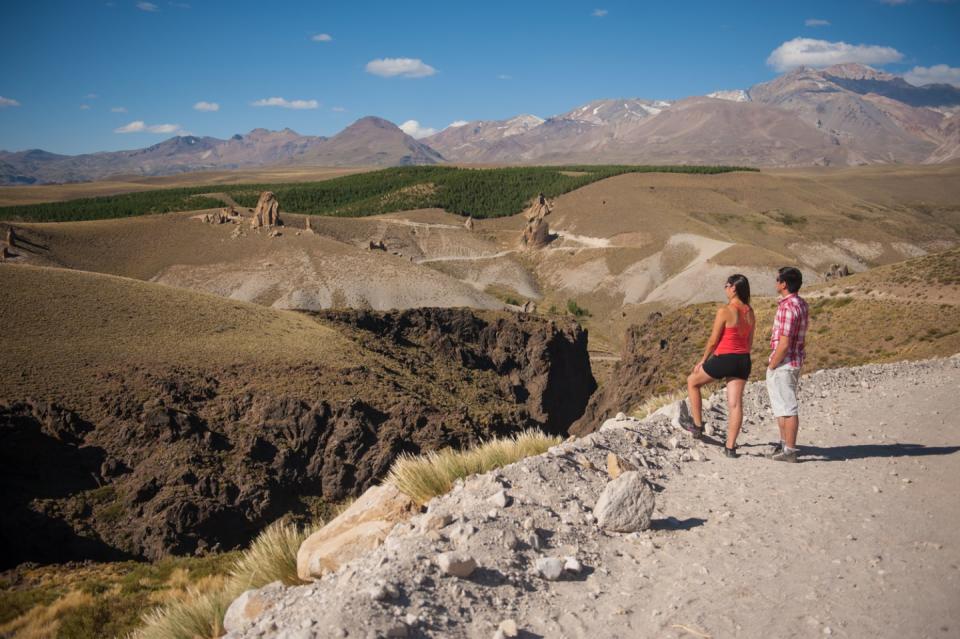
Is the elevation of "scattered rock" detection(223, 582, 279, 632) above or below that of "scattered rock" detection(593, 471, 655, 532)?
below

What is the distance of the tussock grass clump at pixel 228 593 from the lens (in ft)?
16.1

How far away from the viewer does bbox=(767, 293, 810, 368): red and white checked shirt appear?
753 cm

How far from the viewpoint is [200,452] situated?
21.7 meters

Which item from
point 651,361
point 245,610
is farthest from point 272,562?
point 651,361

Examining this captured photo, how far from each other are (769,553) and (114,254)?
248 ft

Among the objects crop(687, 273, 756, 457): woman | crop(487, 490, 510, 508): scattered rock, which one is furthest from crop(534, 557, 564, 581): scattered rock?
crop(687, 273, 756, 457): woman

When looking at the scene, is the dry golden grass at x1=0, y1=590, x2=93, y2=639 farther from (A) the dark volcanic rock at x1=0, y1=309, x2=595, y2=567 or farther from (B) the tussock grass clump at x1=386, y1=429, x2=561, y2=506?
(A) the dark volcanic rock at x1=0, y1=309, x2=595, y2=567

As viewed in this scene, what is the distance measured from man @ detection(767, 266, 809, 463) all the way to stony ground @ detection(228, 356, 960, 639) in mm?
416

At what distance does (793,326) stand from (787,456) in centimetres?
160

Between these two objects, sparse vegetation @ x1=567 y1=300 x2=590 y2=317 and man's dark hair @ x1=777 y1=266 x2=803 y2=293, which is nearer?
man's dark hair @ x1=777 y1=266 x2=803 y2=293

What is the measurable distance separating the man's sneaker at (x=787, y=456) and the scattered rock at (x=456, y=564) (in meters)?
4.82

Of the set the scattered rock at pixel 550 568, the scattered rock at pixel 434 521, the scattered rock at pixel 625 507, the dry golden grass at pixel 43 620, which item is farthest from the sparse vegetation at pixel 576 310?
the scattered rock at pixel 550 568

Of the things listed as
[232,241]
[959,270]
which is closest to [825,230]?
[959,270]

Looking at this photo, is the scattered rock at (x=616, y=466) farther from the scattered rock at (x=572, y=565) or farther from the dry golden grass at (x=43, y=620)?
the dry golden grass at (x=43, y=620)
